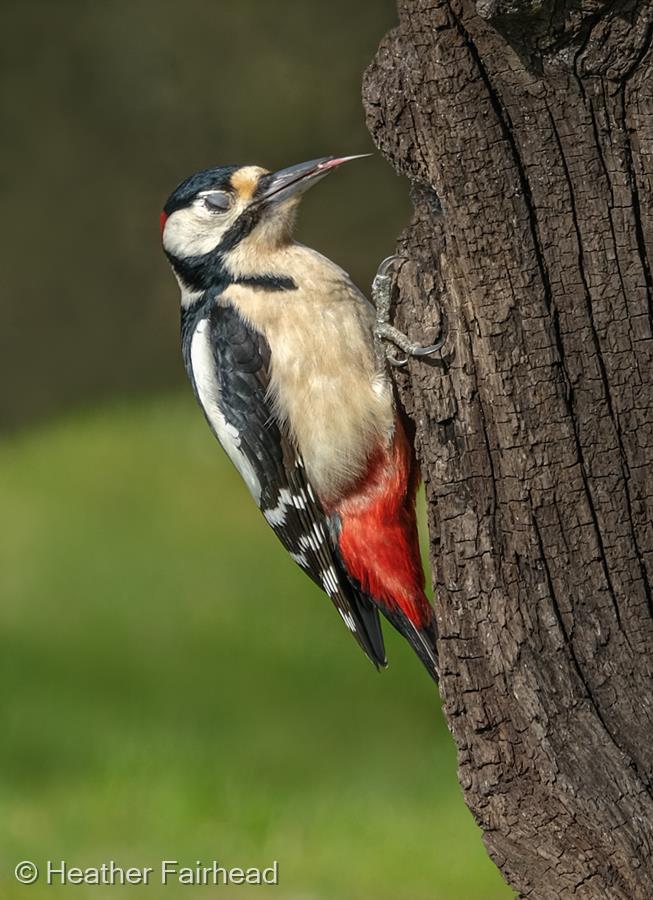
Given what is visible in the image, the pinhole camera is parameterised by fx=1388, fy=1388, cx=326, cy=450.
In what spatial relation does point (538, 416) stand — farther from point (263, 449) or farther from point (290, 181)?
point (290, 181)

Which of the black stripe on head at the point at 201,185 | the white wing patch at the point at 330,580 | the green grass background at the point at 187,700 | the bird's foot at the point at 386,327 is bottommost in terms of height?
the green grass background at the point at 187,700

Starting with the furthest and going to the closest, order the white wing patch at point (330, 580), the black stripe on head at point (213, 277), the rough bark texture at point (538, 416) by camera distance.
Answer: the white wing patch at point (330, 580) < the black stripe on head at point (213, 277) < the rough bark texture at point (538, 416)

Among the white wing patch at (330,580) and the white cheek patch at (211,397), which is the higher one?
the white cheek patch at (211,397)

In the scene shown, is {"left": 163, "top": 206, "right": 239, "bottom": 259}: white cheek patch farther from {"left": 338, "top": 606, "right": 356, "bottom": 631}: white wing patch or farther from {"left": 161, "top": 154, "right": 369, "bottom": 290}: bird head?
{"left": 338, "top": 606, "right": 356, "bottom": 631}: white wing patch

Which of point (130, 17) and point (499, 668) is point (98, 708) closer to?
point (499, 668)

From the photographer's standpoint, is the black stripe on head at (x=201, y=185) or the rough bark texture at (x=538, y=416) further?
the black stripe on head at (x=201, y=185)

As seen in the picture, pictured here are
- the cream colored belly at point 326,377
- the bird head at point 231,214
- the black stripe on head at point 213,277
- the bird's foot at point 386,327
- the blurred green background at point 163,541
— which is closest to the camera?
the bird's foot at point 386,327

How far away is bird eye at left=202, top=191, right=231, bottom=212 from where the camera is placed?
386cm

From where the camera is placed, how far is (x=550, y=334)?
2570 mm

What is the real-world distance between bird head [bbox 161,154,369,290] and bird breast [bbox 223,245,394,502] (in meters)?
0.11

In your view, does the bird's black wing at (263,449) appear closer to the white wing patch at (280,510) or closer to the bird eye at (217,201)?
the white wing patch at (280,510)

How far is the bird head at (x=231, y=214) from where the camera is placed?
3.80m

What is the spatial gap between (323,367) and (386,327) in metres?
0.47

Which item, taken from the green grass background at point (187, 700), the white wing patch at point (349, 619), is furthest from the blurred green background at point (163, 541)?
the white wing patch at point (349, 619)
